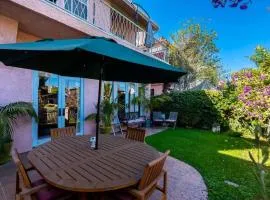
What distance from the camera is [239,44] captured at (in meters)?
21.9

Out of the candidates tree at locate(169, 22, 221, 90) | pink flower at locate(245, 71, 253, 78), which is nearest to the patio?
pink flower at locate(245, 71, 253, 78)

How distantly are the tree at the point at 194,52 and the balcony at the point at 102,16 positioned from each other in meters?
11.3

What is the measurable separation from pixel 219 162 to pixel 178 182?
7.00 feet

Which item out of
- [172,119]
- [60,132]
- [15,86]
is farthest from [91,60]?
[172,119]

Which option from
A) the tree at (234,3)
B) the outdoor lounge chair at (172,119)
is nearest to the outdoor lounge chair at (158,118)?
the outdoor lounge chair at (172,119)

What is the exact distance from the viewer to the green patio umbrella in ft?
7.65

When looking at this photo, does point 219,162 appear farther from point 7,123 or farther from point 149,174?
point 7,123

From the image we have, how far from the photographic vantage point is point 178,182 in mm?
4449

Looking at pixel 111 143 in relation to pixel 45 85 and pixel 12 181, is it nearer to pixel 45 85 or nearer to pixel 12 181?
pixel 12 181

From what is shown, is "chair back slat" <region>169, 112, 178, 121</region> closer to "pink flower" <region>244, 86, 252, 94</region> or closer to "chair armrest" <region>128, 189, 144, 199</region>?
"pink flower" <region>244, 86, 252, 94</region>

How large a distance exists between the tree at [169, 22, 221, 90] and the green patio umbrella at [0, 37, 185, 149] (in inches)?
762

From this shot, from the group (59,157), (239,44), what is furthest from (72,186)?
(239,44)

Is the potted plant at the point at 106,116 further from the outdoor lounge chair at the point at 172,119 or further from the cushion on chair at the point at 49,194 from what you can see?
the cushion on chair at the point at 49,194

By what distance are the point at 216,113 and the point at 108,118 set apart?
679 centimetres
